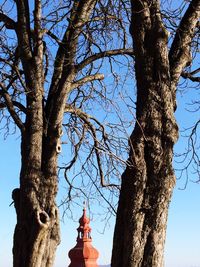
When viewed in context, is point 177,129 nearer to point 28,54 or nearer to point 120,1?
point 120,1

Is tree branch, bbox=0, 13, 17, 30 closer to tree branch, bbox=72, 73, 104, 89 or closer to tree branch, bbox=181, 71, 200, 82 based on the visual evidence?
tree branch, bbox=72, 73, 104, 89

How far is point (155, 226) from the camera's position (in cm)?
459

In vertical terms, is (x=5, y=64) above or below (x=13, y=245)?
above

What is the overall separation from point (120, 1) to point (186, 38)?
5.54 feet

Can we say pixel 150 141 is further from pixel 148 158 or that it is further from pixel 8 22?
pixel 8 22

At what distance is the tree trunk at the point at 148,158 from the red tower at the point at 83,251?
1433 cm

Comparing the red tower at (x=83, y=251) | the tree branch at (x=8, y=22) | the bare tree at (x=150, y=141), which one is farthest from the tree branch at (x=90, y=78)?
the red tower at (x=83, y=251)


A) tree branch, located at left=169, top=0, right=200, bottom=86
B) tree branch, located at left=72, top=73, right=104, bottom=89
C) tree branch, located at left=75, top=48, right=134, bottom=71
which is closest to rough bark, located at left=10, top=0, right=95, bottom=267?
tree branch, located at left=75, top=48, right=134, bottom=71

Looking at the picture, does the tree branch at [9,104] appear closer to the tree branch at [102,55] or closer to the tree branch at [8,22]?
the tree branch at [8,22]

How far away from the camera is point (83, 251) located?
63.3 feet

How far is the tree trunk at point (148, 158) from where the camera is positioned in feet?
14.9

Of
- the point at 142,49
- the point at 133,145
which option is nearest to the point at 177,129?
the point at 133,145

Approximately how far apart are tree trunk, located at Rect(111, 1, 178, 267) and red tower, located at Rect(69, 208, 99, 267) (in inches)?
564

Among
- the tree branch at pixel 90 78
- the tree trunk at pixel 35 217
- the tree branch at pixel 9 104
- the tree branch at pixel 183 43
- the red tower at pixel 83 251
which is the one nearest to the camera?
the tree branch at pixel 183 43
